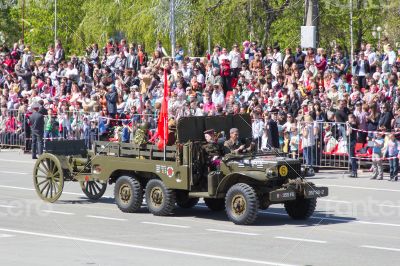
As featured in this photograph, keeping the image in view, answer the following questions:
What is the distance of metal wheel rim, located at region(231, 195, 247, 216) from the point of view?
61.4 feet

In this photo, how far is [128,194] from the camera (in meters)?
20.6

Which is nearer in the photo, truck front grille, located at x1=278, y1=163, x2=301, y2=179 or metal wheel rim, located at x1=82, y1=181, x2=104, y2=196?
truck front grille, located at x1=278, y1=163, x2=301, y2=179

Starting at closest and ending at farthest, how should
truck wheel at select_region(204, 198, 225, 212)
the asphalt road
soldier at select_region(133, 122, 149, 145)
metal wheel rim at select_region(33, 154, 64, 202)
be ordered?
the asphalt road < soldier at select_region(133, 122, 149, 145) < truck wheel at select_region(204, 198, 225, 212) < metal wheel rim at select_region(33, 154, 64, 202)

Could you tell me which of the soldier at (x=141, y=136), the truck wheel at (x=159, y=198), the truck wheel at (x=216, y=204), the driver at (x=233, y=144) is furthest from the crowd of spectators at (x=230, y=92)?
the driver at (x=233, y=144)

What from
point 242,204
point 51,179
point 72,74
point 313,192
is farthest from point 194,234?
point 72,74

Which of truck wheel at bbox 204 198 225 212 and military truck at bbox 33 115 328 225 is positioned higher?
military truck at bbox 33 115 328 225

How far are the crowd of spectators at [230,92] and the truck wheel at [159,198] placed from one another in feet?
17.6

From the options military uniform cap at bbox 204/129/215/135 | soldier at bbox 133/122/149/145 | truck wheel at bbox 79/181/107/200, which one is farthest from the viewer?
truck wheel at bbox 79/181/107/200

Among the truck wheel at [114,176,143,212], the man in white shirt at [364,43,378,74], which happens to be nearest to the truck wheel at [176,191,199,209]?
the truck wheel at [114,176,143,212]

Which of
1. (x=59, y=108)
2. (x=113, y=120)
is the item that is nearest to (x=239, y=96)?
(x=113, y=120)

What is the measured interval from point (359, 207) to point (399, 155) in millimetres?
4608

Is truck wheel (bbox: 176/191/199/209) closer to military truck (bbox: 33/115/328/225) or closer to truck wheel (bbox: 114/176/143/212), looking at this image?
military truck (bbox: 33/115/328/225)

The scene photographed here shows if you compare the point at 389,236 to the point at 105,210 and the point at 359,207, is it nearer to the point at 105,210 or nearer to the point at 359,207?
the point at 359,207

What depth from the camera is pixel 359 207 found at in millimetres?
21812
